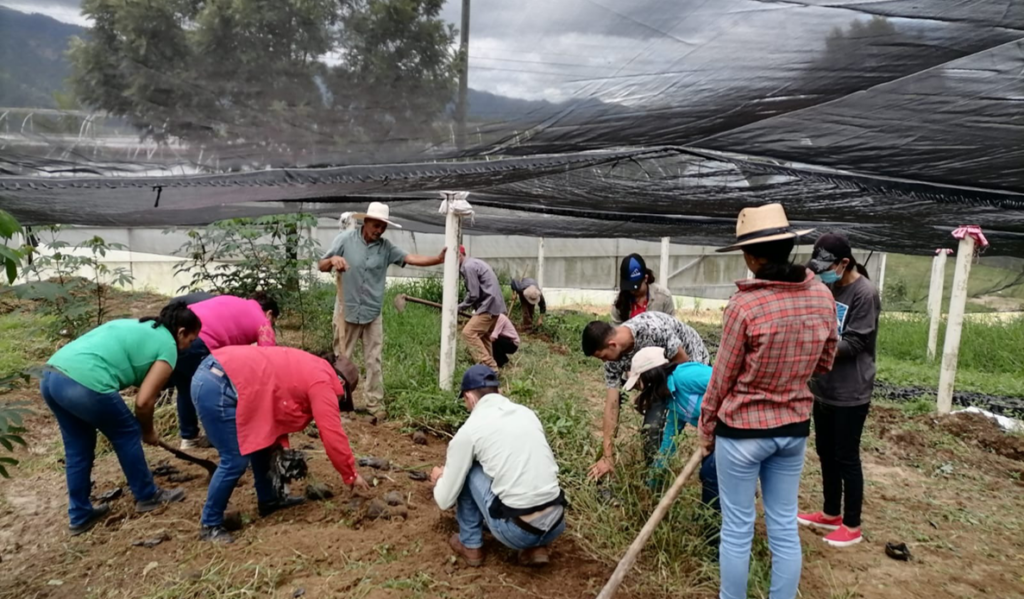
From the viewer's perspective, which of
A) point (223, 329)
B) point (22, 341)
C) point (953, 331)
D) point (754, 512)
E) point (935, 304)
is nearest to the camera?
point (754, 512)

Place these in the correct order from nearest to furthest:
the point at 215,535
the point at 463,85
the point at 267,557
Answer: the point at 267,557, the point at 215,535, the point at 463,85

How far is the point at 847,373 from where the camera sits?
2848 mm

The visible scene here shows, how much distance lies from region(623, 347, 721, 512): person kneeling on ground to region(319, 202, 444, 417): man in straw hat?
2.24 meters

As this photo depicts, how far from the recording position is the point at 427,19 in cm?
282

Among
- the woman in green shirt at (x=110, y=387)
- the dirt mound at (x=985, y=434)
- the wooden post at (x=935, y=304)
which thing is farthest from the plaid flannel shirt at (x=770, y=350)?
the wooden post at (x=935, y=304)

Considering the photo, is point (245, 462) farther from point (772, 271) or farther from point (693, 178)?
point (693, 178)

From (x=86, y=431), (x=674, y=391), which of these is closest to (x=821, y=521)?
(x=674, y=391)

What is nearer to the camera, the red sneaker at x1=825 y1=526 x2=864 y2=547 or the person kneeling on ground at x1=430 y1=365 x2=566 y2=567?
the person kneeling on ground at x1=430 y1=365 x2=566 y2=567

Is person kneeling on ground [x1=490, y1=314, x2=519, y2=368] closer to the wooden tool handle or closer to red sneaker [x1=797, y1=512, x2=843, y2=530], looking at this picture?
red sneaker [x1=797, y1=512, x2=843, y2=530]

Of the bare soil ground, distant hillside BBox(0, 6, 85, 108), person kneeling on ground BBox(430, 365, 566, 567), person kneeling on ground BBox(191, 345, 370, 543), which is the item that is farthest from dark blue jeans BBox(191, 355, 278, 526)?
distant hillside BBox(0, 6, 85, 108)

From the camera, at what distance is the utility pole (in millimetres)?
2799

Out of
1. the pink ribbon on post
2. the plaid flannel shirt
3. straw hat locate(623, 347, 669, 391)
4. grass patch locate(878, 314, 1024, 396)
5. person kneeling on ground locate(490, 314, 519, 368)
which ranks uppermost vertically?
the pink ribbon on post

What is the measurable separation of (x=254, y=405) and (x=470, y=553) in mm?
1157

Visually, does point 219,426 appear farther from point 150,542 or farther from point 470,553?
point 470,553
